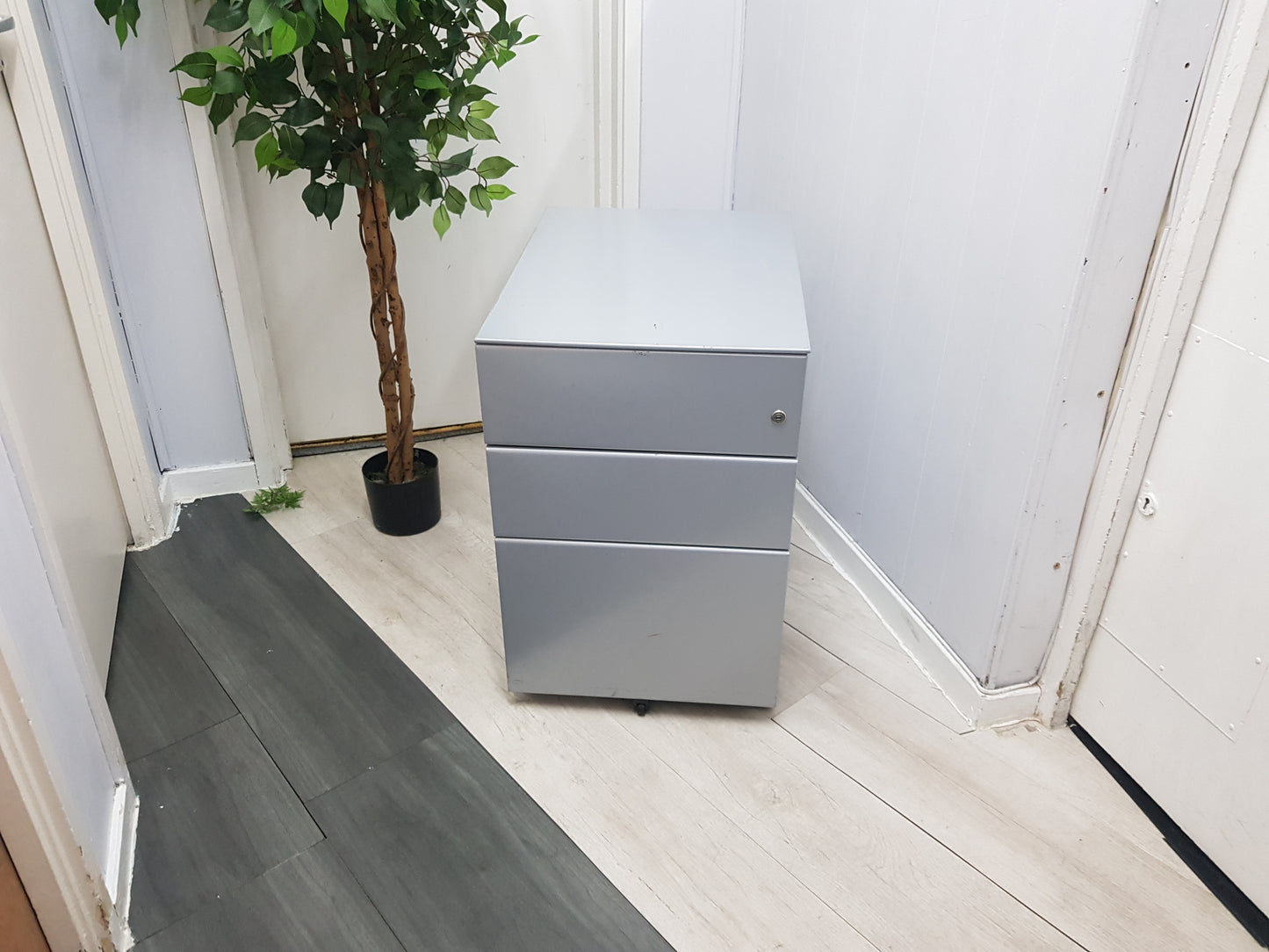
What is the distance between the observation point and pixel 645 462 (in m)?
1.28

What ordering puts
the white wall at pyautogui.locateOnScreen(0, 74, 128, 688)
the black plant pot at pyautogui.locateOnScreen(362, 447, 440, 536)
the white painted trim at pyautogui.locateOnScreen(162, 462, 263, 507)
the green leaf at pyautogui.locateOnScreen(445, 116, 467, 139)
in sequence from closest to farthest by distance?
the white wall at pyautogui.locateOnScreen(0, 74, 128, 688), the green leaf at pyautogui.locateOnScreen(445, 116, 467, 139), the black plant pot at pyautogui.locateOnScreen(362, 447, 440, 536), the white painted trim at pyautogui.locateOnScreen(162, 462, 263, 507)

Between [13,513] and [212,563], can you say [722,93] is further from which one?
[13,513]

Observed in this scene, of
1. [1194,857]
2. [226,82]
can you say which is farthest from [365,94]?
[1194,857]

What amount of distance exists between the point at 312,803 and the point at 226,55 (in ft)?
3.76

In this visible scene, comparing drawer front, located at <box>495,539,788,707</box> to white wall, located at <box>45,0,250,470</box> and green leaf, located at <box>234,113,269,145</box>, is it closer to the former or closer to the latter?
green leaf, located at <box>234,113,269,145</box>

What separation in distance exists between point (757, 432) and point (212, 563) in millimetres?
1207

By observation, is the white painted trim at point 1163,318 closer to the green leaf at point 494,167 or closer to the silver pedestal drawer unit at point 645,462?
the silver pedestal drawer unit at point 645,462

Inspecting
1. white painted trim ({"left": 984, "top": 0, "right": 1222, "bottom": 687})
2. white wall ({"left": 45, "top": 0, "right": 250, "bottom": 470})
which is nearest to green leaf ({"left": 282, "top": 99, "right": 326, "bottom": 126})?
white wall ({"left": 45, "top": 0, "right": 250, "bottom": 470})

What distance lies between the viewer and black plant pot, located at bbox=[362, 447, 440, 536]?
75.9 inches

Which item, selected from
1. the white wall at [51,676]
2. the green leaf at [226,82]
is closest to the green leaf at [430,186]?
the green leaf at [226,82]

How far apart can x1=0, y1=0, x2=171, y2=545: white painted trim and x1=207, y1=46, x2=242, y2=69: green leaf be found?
0.31 metres

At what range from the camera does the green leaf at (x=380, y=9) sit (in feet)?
4.42

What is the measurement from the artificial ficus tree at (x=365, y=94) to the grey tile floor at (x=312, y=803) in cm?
67

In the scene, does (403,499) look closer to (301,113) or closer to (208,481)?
(208,481)
